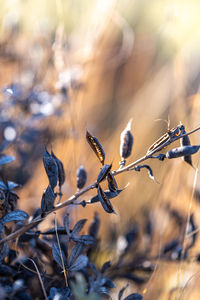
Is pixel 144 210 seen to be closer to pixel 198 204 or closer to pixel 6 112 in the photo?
pixel 198 204

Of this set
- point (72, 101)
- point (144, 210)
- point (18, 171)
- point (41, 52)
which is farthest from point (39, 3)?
point (144, 210)

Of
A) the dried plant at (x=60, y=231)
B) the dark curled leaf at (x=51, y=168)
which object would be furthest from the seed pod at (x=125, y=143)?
the dark curled leaf at (x=51, y=168)

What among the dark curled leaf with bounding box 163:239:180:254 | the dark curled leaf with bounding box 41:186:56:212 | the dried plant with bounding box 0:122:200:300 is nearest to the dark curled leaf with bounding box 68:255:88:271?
the dried plant with bounding box 0:122:200:300

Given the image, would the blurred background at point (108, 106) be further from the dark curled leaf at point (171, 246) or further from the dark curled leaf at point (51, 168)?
the dark curled leaf at point (51, 168)

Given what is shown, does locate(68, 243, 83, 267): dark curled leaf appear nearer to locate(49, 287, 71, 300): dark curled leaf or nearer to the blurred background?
locate(49, 287, 71, 300): dark curled leaf

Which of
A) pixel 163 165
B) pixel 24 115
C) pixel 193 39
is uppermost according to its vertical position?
pixel 193 39

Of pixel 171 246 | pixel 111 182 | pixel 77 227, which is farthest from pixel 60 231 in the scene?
pixel 171 246
